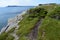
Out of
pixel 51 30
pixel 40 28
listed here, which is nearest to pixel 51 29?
pixel 51 30

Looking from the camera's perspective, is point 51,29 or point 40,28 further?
point 40,28

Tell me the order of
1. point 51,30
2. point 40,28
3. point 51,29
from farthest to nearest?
point 40,28 → point 51,29 → point 51,30

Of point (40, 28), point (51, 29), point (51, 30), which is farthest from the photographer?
point (40, 28)

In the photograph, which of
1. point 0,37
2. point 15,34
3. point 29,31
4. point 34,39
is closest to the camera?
point 34,39

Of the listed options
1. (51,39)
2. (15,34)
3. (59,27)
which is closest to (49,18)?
(59,27)

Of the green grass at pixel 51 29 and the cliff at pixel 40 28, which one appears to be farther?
the cliff at pixel 40 28

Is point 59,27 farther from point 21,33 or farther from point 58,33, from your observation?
point 21,33

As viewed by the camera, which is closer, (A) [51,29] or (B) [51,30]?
(B) [51,30]

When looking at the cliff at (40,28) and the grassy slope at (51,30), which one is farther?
the cliff at (40,28)

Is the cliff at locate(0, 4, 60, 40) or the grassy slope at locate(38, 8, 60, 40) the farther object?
the cliff at locate(0, 4, 60, 40)

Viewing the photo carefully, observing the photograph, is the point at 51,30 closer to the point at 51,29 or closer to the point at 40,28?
the point at 51,29

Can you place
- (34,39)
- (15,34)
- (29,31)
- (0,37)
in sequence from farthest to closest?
(0,37) < (15,34) < (29,31) < (34,39)
